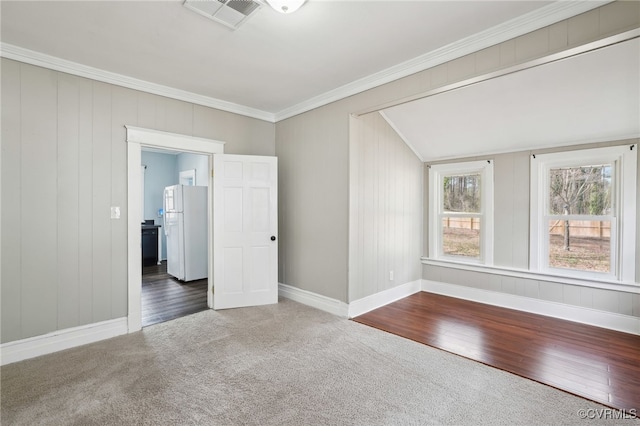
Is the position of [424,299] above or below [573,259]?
below

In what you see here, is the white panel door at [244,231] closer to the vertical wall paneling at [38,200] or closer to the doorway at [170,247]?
the doorway at [170,247]

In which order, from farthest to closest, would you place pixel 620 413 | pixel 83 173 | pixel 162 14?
pixel 83 173 < pixel 162 14 < pixel 620 413

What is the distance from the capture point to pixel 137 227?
3.36 m

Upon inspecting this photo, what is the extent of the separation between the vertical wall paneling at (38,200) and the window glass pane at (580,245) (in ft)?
18.0

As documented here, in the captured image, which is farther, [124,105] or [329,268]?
[329,268]

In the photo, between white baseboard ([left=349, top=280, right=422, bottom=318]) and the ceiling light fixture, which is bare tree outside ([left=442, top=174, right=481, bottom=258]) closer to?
white baseboard ([left=349, top=280, right=422, bottom=318])

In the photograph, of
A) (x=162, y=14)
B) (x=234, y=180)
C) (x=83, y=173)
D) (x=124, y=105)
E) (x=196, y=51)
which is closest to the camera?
(x=162, y=14)

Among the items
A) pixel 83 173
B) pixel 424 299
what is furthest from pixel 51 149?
pixel 424 299

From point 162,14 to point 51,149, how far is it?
1.72m

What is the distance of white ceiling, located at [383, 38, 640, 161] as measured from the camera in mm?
2678

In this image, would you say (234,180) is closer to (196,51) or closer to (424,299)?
(196,51)

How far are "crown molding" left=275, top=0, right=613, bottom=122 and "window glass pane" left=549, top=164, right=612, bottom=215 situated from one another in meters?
2.20

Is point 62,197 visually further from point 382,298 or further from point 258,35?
point 382,298

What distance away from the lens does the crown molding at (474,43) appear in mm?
2071
